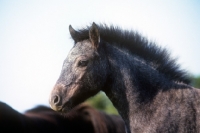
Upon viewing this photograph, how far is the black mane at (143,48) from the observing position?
619 centimetres

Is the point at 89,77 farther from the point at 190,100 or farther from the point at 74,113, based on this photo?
the point at 74,113

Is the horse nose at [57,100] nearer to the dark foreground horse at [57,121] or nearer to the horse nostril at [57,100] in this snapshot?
the horse nostril at [57,100]

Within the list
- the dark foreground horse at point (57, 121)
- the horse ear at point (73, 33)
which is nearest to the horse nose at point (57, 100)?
the horse ear at point (73, 33)

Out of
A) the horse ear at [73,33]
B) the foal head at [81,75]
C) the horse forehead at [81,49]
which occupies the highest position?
the horse ear at [73,33]

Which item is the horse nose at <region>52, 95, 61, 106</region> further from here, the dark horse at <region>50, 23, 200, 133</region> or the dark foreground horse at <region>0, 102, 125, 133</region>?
the dark foreground horse at <region>0, 102, 125, 133</region>

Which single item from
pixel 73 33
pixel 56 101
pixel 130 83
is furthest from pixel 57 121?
pixel 130 83

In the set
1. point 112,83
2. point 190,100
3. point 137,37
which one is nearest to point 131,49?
point 137,37

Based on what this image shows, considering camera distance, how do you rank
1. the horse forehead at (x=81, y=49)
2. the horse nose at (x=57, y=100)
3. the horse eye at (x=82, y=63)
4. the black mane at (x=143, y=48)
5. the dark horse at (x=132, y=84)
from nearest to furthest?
the dark horse at (x=132, y=84) → the horse nose at (x=57, y=100) → the horse eye at (x=82, y=63) → the horse forehead at (x=81, y=49) → the black mane at (x=143, y=48)

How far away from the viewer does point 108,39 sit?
6383 mm

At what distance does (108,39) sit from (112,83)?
739mm

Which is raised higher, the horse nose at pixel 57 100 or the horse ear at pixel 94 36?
the horse ear at pixel 94 36

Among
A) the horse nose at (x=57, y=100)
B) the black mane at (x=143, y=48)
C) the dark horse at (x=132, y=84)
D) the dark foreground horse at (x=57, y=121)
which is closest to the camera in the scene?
the dark horse at (x=132, y=84)

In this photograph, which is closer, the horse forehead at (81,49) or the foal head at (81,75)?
the foal head at (81,75)

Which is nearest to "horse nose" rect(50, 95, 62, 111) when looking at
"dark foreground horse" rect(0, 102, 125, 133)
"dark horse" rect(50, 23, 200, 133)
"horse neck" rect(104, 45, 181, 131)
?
"dark horse" rect(50, 23, 200, 133)
